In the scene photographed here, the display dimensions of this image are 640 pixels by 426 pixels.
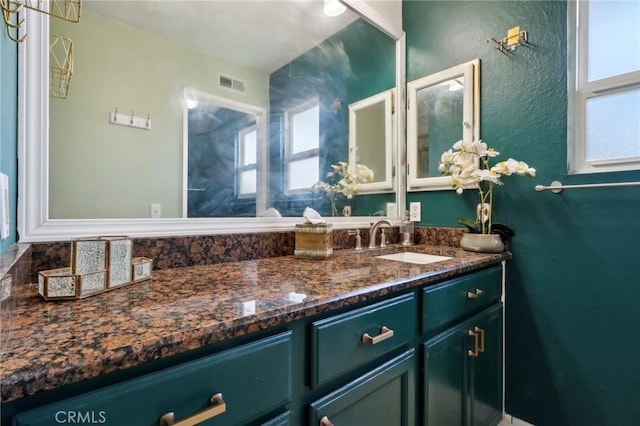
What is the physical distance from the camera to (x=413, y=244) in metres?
1.92

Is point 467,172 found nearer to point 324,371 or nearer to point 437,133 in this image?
point 437,133

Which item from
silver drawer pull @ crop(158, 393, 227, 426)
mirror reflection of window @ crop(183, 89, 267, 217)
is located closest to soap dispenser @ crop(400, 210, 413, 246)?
mirror reflection of window @ crop(183, 89, 267, 217)

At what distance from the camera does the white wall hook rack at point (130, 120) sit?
1221 millimetres

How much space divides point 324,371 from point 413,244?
135 centimetres

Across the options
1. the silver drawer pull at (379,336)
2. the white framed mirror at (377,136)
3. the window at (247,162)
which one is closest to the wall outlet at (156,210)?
the window at (247,162)

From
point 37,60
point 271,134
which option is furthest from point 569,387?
point 37,60

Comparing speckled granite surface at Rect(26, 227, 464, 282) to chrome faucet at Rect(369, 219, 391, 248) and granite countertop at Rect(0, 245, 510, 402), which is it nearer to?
granite countertop at Rect(0, 245, 510, 402)

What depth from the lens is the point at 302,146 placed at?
1.75 meters

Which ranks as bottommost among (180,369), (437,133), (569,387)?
(569,387)

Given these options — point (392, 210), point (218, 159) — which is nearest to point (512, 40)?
point (392, 210)

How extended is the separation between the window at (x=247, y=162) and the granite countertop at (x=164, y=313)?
50 centimetres

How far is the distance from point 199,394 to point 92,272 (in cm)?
43

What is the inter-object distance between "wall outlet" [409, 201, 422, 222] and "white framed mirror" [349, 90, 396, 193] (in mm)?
178

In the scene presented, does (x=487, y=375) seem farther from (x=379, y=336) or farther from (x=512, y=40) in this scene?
(x=512, y=40)
